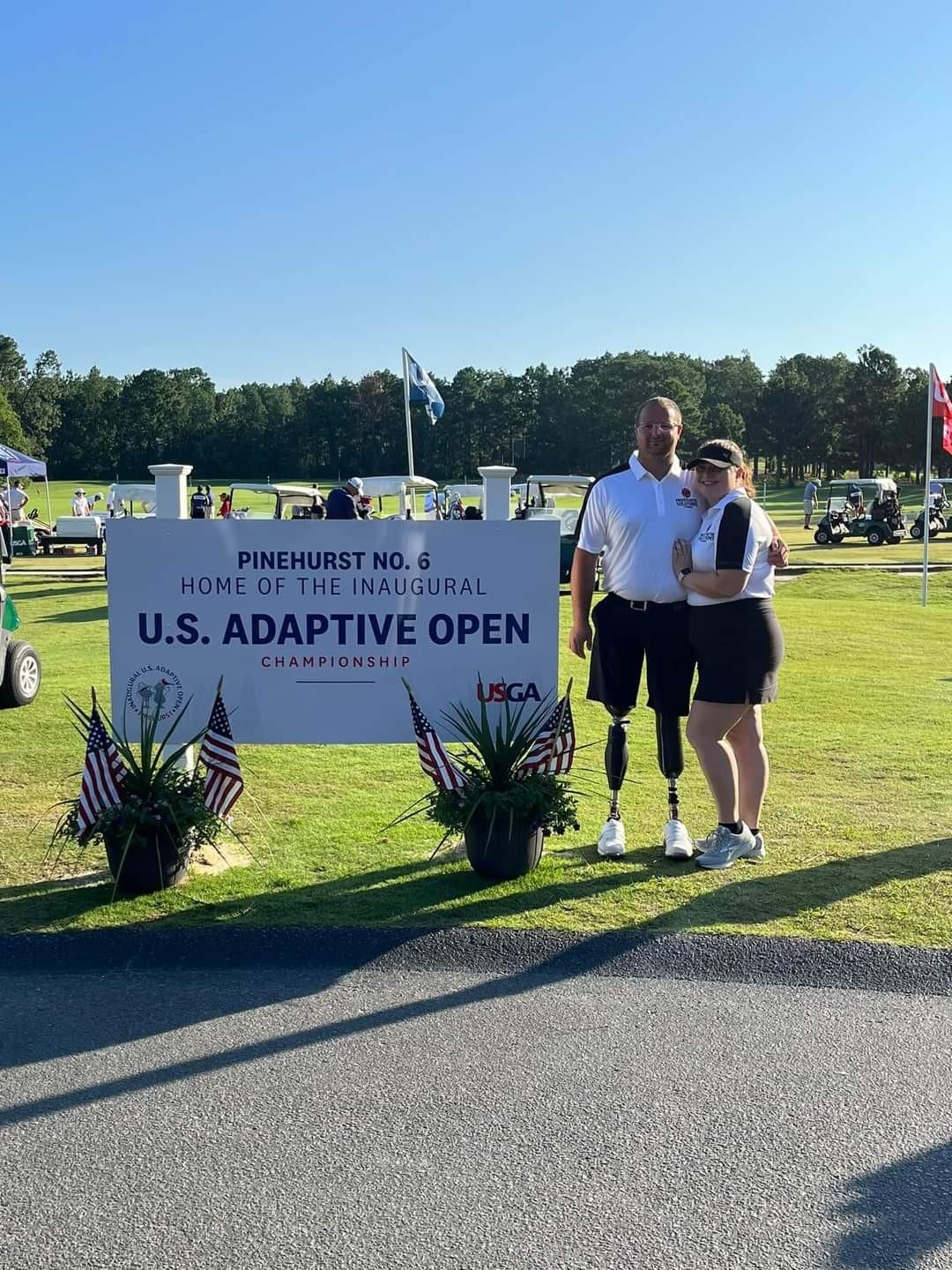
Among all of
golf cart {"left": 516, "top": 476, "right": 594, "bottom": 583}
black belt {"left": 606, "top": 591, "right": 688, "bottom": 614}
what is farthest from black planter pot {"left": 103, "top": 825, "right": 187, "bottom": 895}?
golf cart {"left": 516, "top": 476, "right": 594, "bottom": 583}

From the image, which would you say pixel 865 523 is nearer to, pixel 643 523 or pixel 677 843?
pixel 677 843

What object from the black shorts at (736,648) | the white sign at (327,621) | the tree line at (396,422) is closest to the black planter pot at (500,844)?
the white sign at (327,621)

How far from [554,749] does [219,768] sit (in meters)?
1.41

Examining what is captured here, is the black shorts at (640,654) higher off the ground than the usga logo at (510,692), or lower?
higher

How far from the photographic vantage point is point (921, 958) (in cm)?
367

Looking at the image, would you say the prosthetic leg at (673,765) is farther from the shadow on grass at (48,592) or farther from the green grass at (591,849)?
the shadow on grass at (48,592)

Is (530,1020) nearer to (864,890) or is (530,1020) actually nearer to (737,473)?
(864,890)

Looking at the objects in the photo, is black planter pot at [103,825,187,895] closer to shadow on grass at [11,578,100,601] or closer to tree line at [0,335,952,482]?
shadow on grass at [11,578,100,601]

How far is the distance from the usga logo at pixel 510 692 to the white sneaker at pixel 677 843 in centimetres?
82

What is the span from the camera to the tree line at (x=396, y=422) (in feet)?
364

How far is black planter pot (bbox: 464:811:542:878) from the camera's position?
4449 mm

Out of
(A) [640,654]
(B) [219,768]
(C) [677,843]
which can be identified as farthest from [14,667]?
(C) [677,843]

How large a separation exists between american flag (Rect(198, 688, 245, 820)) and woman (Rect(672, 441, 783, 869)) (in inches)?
76.5

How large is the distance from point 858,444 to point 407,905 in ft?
346
